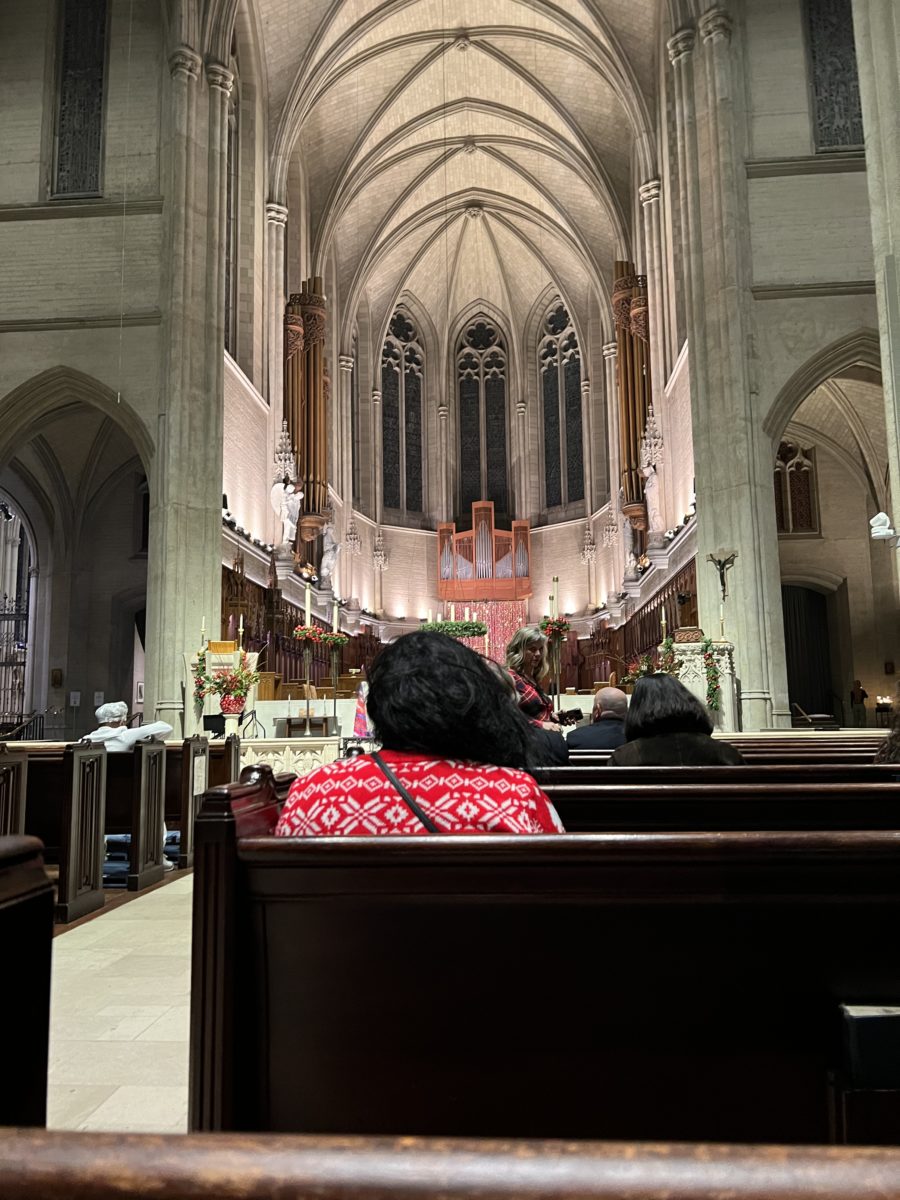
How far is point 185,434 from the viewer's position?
1395 centimetres

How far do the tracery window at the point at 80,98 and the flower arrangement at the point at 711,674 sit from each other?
11.2 meters

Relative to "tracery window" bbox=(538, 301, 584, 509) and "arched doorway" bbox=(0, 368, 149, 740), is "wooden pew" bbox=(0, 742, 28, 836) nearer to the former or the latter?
"arched doorway" bbox=(0, 368, 149, 740)

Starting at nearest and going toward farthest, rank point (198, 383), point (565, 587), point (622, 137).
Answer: point (198, 383) < point (622, 137) < point (565, 587)

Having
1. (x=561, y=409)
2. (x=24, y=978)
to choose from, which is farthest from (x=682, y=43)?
(x=24, y=978)

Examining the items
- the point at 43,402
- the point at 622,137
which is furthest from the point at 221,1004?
the point at 622,137

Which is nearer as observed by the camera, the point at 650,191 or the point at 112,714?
the point at 112,714

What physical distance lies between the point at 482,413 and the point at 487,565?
5.31 meters

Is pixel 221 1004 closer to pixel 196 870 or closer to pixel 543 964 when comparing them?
pixel 196 870

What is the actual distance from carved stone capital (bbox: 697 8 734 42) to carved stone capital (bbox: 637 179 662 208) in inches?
220

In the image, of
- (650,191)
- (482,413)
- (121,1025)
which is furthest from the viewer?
(482,413)

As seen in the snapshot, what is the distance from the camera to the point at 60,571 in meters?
20.0

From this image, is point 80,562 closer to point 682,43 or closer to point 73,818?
point 682,43

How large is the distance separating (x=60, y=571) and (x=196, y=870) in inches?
786

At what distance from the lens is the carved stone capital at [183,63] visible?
14703 mm
